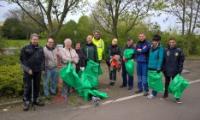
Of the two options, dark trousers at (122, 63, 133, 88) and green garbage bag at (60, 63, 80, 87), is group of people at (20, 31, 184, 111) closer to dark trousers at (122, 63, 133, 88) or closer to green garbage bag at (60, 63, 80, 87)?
dark trousers at (122, 63, 133, 88)

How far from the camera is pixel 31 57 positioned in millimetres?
10289

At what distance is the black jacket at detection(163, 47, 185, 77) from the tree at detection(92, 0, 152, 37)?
1421cm

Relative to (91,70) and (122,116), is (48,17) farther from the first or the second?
(122,116)

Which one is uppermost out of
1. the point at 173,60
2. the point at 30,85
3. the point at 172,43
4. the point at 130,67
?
the point at 172,43

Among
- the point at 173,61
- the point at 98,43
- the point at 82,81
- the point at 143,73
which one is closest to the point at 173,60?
the point at 173,61

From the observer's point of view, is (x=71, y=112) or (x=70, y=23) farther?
(x=70, y=23)

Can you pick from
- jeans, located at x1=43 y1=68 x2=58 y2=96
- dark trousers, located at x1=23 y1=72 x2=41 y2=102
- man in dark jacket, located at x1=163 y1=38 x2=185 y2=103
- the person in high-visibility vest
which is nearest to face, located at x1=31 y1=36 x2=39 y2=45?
dark trousers, located at x1=23 y1=72 x2=41 y2=102

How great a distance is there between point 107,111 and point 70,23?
19735mm

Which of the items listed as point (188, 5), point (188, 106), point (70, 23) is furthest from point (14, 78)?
point (188, 5)

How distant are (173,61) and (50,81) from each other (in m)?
3.79

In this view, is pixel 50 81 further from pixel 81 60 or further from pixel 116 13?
pixel 116 13

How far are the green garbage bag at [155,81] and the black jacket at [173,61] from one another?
336 millimetres

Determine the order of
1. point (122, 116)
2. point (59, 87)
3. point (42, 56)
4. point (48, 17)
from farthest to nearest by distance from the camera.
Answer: point (48, 17), point (59, 87), point (42, 56), point (122, 116)

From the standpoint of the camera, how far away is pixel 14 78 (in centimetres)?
1132
